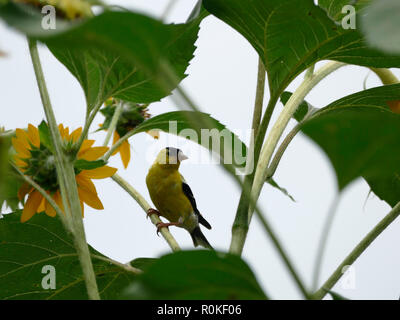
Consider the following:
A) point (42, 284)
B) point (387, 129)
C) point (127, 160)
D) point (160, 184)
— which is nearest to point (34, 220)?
point (42, 284)

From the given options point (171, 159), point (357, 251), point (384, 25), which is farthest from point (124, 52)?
point (171, 159)

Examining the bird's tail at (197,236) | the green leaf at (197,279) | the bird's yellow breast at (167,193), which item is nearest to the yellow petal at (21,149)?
the green leaf at (197,279)

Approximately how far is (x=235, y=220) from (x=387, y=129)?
0.76ft

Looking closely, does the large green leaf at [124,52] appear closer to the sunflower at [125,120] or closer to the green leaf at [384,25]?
the green leaf at [384,25]

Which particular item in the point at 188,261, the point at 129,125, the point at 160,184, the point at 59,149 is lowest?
the point at 188,261

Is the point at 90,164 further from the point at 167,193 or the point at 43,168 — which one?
the point at 167,193

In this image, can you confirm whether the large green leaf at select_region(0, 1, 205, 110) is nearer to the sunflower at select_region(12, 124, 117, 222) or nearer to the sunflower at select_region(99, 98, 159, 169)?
the sunflower at select_region(12, 124, 117, 222)

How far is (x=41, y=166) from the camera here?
66 cm

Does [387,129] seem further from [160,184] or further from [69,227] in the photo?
[160,184]

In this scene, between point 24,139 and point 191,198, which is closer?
point 24,139

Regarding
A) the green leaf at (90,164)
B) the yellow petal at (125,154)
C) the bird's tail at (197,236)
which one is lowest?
the green leaf at (90,164)

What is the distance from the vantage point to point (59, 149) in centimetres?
47

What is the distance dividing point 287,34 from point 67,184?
260 mm

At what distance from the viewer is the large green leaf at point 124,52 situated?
0.93 ft
